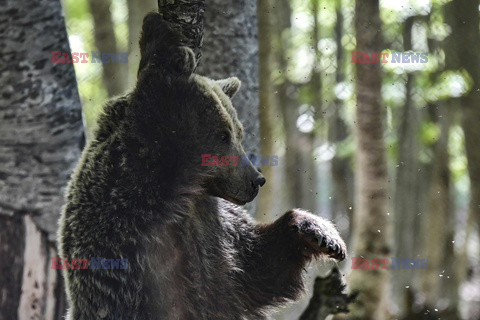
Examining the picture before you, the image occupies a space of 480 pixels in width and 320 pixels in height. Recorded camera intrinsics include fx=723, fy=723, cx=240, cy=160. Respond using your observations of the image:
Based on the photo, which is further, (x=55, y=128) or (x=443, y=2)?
(x=443, y=2)

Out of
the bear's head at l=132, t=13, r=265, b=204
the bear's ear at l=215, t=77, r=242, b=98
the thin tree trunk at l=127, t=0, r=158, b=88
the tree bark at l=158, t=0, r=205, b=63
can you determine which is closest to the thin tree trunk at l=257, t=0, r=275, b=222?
the thin tree trunk at l=127, t=0, r=158, b=88

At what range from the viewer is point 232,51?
15.1 ft

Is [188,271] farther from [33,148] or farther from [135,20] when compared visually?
[135,20]

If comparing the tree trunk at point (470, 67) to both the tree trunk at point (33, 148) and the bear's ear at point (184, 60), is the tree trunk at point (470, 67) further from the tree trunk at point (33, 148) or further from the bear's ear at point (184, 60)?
the bear's ear at point (184, 60)

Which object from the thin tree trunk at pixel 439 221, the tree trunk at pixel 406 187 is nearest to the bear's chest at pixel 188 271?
the tree trunk at pixel 406 187

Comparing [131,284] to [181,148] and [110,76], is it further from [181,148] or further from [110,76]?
[110,76]

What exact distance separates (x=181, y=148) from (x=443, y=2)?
5.55 metres

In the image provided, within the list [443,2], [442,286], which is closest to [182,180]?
[443,2]

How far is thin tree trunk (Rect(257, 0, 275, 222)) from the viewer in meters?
6.57

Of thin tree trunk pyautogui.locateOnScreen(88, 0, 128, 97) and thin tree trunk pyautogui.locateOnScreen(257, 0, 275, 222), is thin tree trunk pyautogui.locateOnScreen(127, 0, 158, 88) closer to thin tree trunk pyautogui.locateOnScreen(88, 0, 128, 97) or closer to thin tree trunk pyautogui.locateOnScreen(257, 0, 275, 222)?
thin tree trunk pyautogui.locateOnScreen(88, 0, 128, 97)

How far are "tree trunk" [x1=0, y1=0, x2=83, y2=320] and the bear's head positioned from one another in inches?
42.1

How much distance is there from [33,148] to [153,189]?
1.17 m

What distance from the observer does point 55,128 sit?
436 cm

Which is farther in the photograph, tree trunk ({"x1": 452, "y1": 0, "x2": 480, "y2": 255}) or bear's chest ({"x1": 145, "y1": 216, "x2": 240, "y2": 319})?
tree trunk ({"x1": 452, "y1": 0, "x2": 480, "y2": 255})
